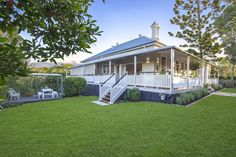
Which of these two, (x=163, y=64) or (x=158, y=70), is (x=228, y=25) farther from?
(x=158, y=70)

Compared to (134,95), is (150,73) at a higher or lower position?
higher

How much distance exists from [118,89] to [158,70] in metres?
5.93

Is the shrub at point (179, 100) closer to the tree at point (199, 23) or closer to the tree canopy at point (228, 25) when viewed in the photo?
the tree canopy at point (228, 25)

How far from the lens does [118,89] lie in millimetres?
11328

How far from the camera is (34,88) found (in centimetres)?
1478

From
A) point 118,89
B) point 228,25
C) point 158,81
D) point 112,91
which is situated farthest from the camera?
point 228,25

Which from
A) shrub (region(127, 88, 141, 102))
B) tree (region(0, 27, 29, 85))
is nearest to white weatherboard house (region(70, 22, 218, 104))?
shrub (region(127, 88, 141, 102))

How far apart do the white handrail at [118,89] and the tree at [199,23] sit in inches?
570

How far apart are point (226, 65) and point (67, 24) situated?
152 feet

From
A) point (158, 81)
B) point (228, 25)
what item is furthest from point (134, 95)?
point (228, 25)

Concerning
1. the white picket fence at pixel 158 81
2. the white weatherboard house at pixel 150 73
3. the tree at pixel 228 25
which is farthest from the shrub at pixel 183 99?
the tree at pixel 228 25

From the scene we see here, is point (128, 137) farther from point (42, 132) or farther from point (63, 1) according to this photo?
point (63, 1)

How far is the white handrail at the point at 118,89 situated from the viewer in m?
10.7

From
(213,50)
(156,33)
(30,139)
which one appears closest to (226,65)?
(213,50)
